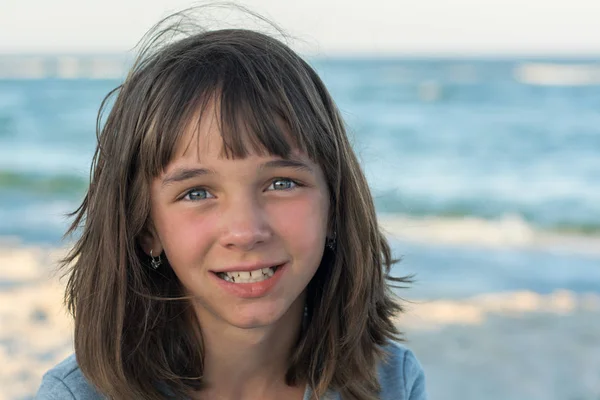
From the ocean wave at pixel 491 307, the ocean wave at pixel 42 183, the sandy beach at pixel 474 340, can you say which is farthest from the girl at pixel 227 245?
the ocean wave at pixel 42 183

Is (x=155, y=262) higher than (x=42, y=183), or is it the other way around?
(x=155, y=262)

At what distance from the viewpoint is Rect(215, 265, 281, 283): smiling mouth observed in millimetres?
2053

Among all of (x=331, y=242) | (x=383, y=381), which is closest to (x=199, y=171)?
(x=331, y=242)

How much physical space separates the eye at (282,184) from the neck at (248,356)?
43 cm

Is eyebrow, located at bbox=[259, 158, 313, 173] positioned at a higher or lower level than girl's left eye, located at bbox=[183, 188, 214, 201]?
higher

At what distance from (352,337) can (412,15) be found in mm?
23124

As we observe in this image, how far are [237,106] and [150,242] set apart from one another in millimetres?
470

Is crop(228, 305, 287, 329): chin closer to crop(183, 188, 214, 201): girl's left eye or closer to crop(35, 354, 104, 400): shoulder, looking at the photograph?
crop(183, 188, 214, 201): girl's left eye

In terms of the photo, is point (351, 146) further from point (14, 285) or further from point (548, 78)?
point (548, 78)

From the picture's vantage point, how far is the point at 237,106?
2.00 meters

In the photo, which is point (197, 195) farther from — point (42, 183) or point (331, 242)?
point (42, 183)

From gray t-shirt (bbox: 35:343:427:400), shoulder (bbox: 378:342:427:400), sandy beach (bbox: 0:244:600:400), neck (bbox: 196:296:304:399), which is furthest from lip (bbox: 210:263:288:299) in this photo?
sandy beach (bbox: 0:244:600:400)

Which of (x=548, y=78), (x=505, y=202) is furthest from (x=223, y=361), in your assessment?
(x=548, y=78)

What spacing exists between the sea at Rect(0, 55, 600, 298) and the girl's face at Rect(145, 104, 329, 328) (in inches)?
20.3
